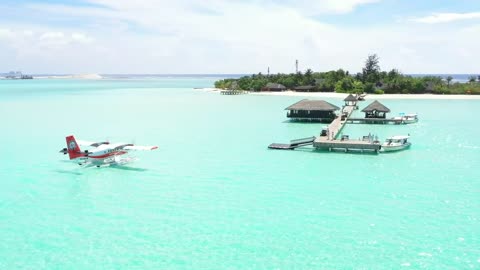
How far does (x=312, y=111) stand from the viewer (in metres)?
47.2

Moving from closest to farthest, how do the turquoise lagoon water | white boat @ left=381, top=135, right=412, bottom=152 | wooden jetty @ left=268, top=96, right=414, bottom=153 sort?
1. the turquoise lagoon water
2. wooden jetty @ left=268, top=96, right=414, bottom=153
3. white boat @ left=381, top=135, right=412, bottom=152

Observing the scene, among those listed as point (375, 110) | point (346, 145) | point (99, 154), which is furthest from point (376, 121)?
point (99, 154)

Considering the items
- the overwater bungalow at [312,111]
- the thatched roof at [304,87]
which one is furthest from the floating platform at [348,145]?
the thatched roof at [304,87]

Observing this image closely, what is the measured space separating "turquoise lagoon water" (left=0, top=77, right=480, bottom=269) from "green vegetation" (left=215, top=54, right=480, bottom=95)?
62842 mm

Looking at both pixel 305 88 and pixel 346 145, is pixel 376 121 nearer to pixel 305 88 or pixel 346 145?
pixel 346 145

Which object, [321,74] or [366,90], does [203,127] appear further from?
[321,74]

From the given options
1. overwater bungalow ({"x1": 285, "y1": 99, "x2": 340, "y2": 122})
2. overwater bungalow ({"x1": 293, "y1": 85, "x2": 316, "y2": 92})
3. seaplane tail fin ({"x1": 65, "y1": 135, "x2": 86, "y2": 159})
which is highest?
overwater bungalow ({"x1": 293, "y1": 85, "x2": 316, "y2": 92})

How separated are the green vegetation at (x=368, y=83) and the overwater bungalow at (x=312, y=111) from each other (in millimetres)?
49126

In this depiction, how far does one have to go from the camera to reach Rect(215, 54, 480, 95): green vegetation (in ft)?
299

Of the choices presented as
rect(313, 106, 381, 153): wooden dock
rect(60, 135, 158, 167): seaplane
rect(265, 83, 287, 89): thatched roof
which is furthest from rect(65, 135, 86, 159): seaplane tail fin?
rect(265, 83, 287, 89): thatched roof

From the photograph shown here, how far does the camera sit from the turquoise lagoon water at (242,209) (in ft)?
45.4

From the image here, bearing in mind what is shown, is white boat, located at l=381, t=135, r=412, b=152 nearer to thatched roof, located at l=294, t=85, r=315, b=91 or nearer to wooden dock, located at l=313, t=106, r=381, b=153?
wooden dock, located at l=313, t=106, r=381, b=153

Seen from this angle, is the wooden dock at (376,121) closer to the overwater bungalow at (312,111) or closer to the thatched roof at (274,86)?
the overwater bungalow at (312,111)

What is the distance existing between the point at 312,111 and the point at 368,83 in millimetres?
54134
